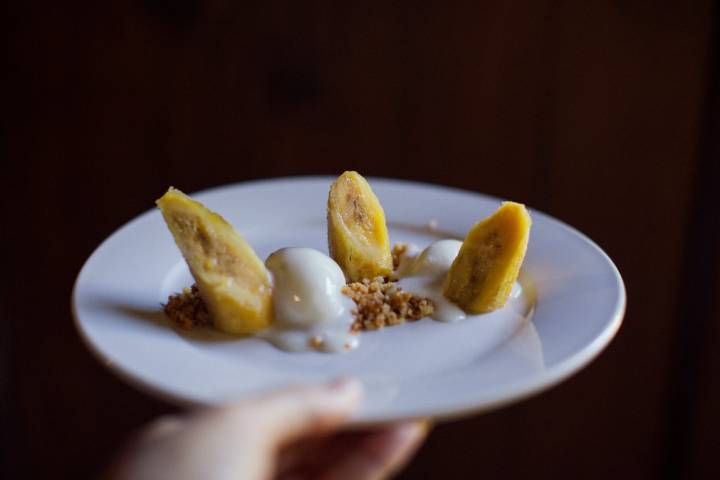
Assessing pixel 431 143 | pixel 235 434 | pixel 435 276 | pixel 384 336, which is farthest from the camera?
pixel 431 143

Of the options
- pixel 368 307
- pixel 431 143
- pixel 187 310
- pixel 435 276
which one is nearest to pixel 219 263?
pixel 187 310

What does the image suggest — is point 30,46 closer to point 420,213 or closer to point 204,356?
point 420,213

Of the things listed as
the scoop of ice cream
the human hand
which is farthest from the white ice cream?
the human hand

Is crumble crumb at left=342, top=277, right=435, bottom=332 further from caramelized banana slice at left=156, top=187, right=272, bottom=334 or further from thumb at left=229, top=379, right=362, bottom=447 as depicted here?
thumb at left=229, top=379, right=362, bottom=447

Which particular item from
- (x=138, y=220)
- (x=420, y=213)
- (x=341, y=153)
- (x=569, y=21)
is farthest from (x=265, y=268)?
(x=569, y=21)

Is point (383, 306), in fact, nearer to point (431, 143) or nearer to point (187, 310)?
point (187, 310)

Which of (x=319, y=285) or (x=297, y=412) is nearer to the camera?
(x=297, y=412)

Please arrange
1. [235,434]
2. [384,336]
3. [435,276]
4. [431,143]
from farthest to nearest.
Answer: [431,143] < [435,276] < [384,336] < [235,434]

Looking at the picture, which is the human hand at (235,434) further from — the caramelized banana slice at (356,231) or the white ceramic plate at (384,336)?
the caramelized banana slice at (356,231)
